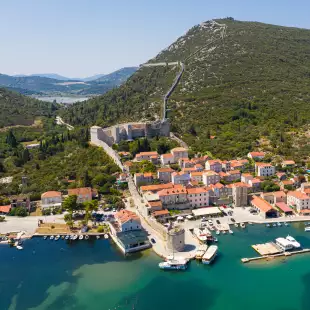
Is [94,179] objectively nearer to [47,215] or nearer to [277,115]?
[47,215]

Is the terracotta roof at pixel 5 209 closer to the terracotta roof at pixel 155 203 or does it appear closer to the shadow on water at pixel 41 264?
the shadow on water at pixel 41 264

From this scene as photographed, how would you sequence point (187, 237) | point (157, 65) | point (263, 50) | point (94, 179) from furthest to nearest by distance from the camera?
point (157, 65), point (263, 50), point (94, 179), point (187, 237)

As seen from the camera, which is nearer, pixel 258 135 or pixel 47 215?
pixel 47 215

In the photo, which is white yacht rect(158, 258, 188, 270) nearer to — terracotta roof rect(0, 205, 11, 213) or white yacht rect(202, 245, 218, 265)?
white yacht rect(202, 245, 218, 265)

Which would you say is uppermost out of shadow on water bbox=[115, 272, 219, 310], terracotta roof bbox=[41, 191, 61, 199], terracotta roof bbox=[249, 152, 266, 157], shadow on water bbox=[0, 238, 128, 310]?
terracotta roof bbox=[249, 152, 266, 157]

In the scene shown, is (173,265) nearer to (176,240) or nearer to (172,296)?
(176,240)

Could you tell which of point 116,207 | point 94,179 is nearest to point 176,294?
point 116,207

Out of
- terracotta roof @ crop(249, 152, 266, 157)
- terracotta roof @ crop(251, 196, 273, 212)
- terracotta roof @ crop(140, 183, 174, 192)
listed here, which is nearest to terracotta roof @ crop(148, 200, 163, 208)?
terracotta roof @ crop(140, 183, 174, 192)
